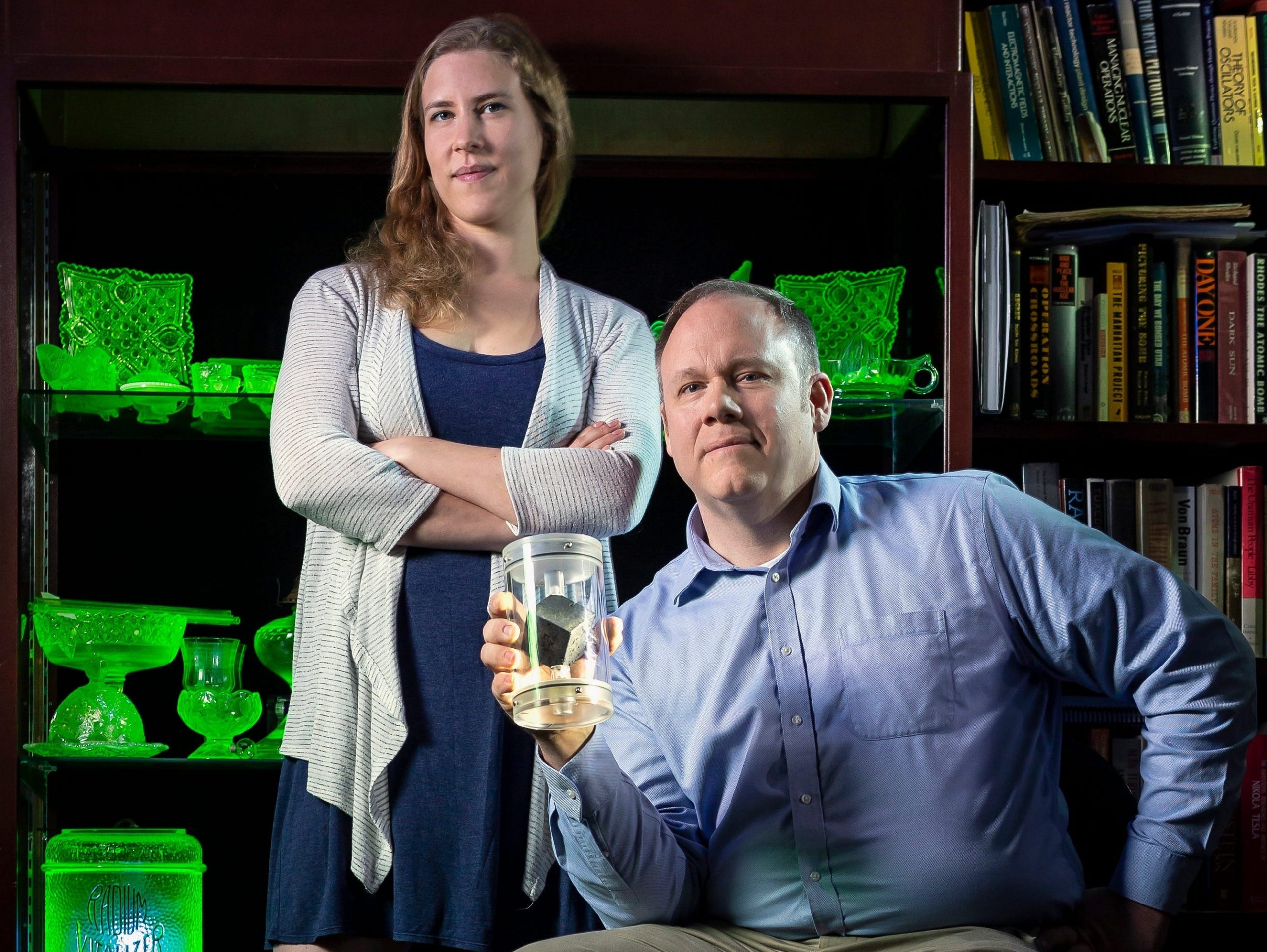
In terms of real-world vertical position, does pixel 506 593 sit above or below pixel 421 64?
below

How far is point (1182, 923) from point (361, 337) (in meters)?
1.76

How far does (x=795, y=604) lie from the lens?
1770 mm

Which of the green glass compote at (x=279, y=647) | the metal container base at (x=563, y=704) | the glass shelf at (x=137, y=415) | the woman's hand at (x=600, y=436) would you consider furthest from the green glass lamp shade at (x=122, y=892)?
the metal container base at (x=563, y=704)

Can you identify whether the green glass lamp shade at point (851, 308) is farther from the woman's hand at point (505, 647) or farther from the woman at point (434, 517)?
the woman's hand at point (505, 647)

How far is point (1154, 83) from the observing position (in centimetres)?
241

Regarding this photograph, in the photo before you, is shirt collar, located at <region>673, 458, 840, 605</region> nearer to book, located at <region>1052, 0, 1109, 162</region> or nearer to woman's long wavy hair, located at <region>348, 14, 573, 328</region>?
woman's long wavy hair, located at <region>348, 14, 573, 328</region>

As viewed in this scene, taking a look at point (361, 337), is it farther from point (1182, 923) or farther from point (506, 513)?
point (1182, 923)

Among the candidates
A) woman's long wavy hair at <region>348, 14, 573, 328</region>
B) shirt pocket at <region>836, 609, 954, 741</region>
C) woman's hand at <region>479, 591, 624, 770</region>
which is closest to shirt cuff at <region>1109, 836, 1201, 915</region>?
shirt pocket at <region>836, 609, 954, 741</region>

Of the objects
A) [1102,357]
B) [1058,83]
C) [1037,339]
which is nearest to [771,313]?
[1037,339]

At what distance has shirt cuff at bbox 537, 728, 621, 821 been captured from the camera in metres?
1.50

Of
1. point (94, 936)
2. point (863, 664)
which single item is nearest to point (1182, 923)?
point (863, 664)

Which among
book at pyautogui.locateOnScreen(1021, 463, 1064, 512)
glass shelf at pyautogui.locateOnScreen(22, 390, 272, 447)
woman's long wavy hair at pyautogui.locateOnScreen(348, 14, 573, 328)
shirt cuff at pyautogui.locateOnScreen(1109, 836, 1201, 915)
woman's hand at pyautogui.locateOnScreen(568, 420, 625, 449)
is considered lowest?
shirt cuff at pyautogui.locateOnScreen(1109, 836, 1201, 915)

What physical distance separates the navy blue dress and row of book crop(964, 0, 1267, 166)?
47.4 inches

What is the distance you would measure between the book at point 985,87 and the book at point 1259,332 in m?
0.49
